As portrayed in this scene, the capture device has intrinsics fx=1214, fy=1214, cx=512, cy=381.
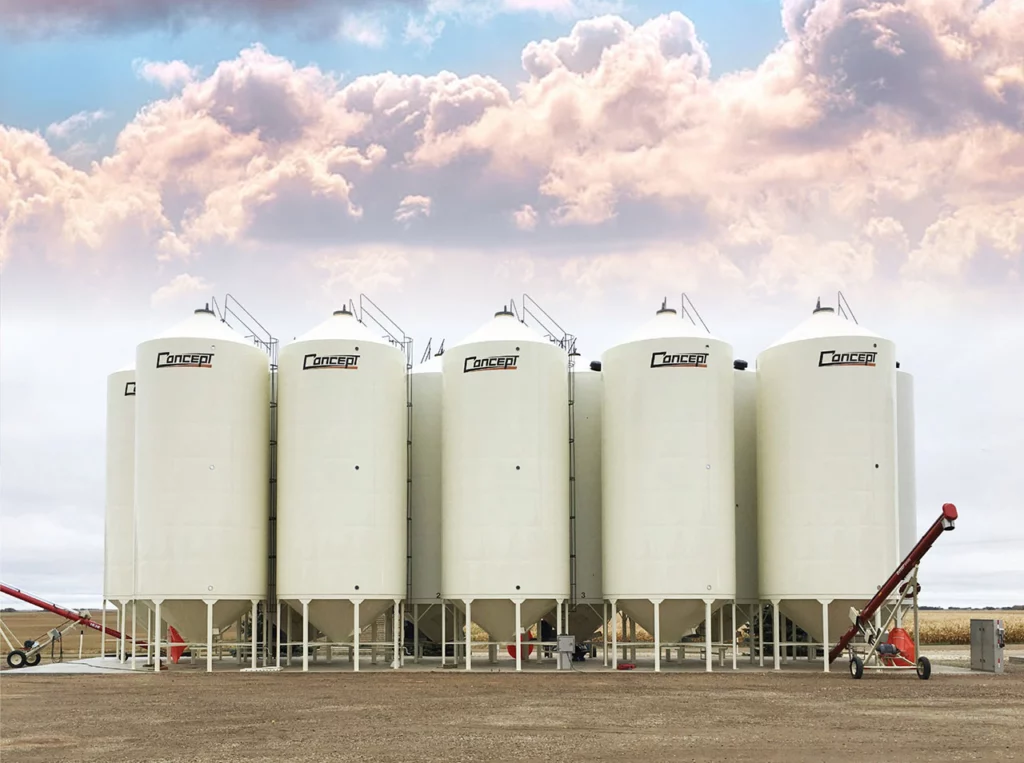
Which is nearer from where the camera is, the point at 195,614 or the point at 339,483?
the point at 339,483

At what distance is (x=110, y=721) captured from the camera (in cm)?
2875

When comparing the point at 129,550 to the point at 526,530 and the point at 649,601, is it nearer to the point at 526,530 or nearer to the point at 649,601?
the point at 526,530

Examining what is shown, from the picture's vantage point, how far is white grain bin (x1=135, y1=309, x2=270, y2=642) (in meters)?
45.9

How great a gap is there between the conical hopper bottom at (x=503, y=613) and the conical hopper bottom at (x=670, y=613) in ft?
10.1

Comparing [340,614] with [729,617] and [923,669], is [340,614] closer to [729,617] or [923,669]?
[729,617]

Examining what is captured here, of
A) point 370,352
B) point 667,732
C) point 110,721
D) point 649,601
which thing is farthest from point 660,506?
point 110,721

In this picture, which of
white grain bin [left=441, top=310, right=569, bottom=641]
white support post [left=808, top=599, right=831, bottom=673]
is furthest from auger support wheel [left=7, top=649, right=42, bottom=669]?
white support post [left=808, top=599, right=831, bottom=673]

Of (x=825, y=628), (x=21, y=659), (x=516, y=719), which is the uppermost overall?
(x=825, y=628)

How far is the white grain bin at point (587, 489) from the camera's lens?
50594 mm

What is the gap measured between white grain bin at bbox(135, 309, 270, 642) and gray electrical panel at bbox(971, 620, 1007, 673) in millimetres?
27462

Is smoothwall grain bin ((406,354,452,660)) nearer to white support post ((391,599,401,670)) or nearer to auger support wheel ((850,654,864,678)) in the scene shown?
white support post ((391,599,401,670))

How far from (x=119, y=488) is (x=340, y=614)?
45.5ft

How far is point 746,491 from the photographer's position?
5153 centimetres

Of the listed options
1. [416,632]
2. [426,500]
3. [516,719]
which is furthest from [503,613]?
[516,719]
